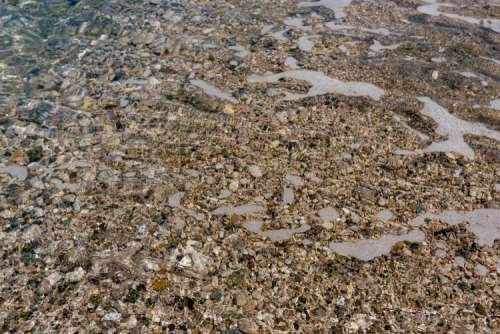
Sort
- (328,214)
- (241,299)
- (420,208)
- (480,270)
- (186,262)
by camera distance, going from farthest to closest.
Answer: (420,208), (328,214), (480,270), (186,262), (241,299)

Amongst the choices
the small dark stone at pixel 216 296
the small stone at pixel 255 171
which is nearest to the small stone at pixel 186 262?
the small dark stone at pixel 216 296

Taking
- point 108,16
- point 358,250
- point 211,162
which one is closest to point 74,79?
point 108,16

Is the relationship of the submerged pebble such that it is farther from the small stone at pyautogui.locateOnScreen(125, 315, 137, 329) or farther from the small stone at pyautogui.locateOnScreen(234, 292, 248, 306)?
the small stone at pyautogui.locateOnScreen(125, 315, 137, 329)

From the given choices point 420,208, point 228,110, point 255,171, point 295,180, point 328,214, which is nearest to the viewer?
point 328,214

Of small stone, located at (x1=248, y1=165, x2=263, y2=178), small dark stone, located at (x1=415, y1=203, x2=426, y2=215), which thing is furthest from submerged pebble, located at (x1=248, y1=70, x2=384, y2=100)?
small dark stone, located at (x1=415, y1=203, x2=426, y2=215)

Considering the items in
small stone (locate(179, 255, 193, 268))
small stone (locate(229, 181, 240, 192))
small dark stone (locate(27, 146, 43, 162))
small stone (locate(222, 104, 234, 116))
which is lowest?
small stone (locate(229, 181, 240, 192))

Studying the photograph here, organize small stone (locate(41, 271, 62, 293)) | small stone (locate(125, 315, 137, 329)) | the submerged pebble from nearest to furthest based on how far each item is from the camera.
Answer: small stone (locate(125, 315, 137, 329)), small stone (locate(41, 271, 62, 293)), the submerged pebble

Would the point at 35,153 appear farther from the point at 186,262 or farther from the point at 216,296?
the point at 216,296

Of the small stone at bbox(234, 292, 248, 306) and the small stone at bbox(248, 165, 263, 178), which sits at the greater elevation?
the small stone at bbox(248, 165, 263, 178)

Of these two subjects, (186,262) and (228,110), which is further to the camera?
(228,110)

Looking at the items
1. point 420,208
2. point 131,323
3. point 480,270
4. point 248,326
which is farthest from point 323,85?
point 131,323
